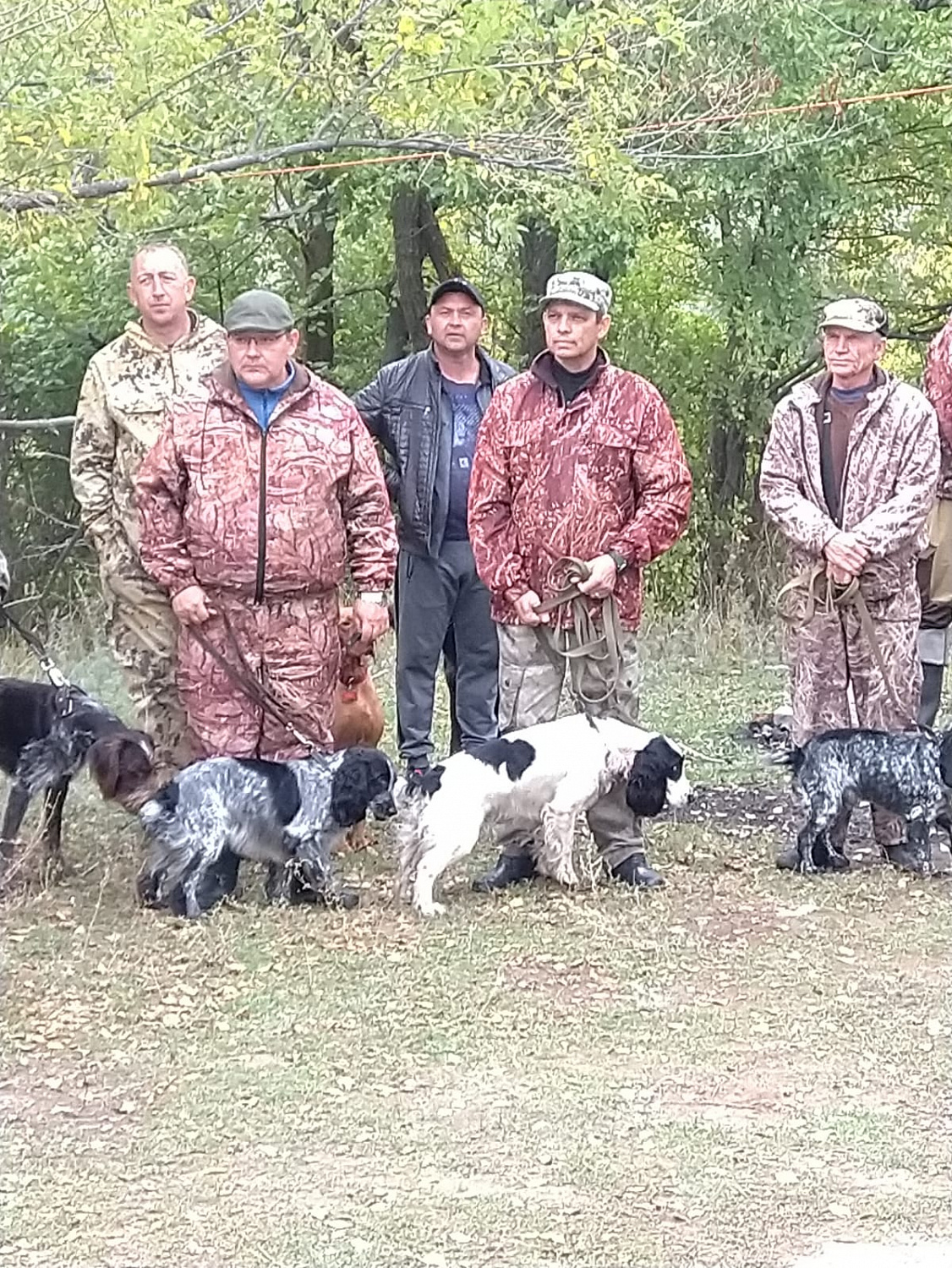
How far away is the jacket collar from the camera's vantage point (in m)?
6.29

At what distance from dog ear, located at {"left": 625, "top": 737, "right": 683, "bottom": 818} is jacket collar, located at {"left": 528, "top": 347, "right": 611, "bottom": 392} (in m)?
1.24

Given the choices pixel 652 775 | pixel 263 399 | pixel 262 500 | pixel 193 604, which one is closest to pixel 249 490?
pixel 262 500

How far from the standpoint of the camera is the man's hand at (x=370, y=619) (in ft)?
20.6

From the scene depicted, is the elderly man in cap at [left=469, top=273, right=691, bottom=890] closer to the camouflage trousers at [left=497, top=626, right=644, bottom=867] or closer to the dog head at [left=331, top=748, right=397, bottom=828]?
the camouflage trousers at [left=497, top=626, right=644, bottom=867]

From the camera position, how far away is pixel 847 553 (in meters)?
6.38

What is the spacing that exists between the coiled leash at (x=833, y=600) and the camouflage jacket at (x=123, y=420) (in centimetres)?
221

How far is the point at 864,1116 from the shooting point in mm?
4434

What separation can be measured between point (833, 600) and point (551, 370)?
130cm

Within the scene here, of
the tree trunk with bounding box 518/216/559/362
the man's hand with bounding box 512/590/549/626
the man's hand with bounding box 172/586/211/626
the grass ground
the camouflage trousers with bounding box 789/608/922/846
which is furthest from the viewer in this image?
the tree trunk with bounding box 518/216/559/362

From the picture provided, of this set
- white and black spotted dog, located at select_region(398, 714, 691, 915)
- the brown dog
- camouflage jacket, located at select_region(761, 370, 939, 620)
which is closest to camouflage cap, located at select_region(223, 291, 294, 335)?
the brown dog

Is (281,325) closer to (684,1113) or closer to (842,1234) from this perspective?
(684,1113)

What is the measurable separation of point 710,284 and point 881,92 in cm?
199

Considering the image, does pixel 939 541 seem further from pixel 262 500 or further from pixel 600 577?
pixel 262 500

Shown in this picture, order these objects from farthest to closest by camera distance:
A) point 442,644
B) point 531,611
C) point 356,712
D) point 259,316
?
point 442,644 → point 356,712 → point 531,611 → point 259,316
